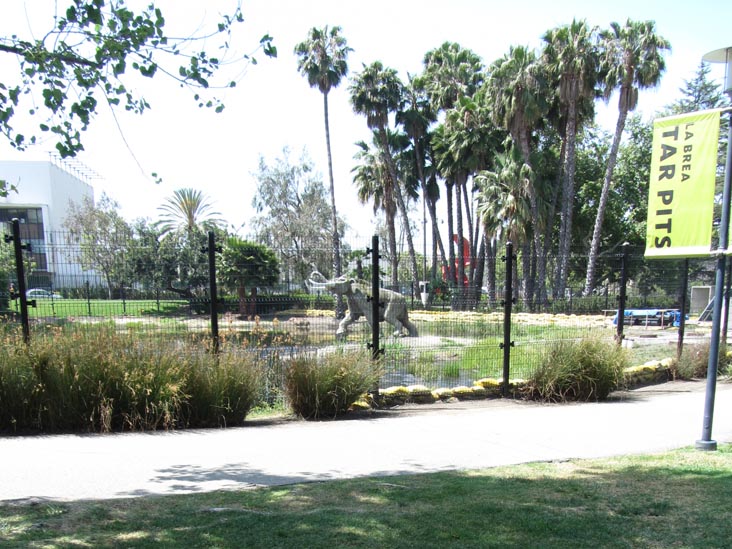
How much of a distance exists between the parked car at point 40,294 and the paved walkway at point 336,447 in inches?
87.6

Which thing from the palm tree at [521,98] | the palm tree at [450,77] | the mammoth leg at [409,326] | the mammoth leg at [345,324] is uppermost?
the palm tree at [450,77]

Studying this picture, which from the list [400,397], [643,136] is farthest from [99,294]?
[643,136]

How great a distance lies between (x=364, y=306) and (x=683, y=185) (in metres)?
5.07

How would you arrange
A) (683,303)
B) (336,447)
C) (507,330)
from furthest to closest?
(683,303) < (507,330) < (336,447)

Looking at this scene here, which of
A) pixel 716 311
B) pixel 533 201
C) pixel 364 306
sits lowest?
pixel 364 306

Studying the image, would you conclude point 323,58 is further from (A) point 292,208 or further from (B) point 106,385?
(B) point 106,385

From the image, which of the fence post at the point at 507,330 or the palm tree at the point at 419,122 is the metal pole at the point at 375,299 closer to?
the fence post at the point at 507,330

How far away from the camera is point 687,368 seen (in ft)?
35.4

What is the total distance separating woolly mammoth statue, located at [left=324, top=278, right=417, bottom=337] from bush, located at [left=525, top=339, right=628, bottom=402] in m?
2.23

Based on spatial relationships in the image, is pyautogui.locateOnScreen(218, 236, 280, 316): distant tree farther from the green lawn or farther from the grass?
the grass

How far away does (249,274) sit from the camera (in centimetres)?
802

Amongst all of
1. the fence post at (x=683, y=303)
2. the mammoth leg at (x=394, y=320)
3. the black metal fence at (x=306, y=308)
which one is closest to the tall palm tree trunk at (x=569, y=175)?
the fence post at (x=683, y=303)

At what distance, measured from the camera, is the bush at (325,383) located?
720cm

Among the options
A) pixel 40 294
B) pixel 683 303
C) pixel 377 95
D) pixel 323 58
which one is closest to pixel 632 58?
pixel 377 95
